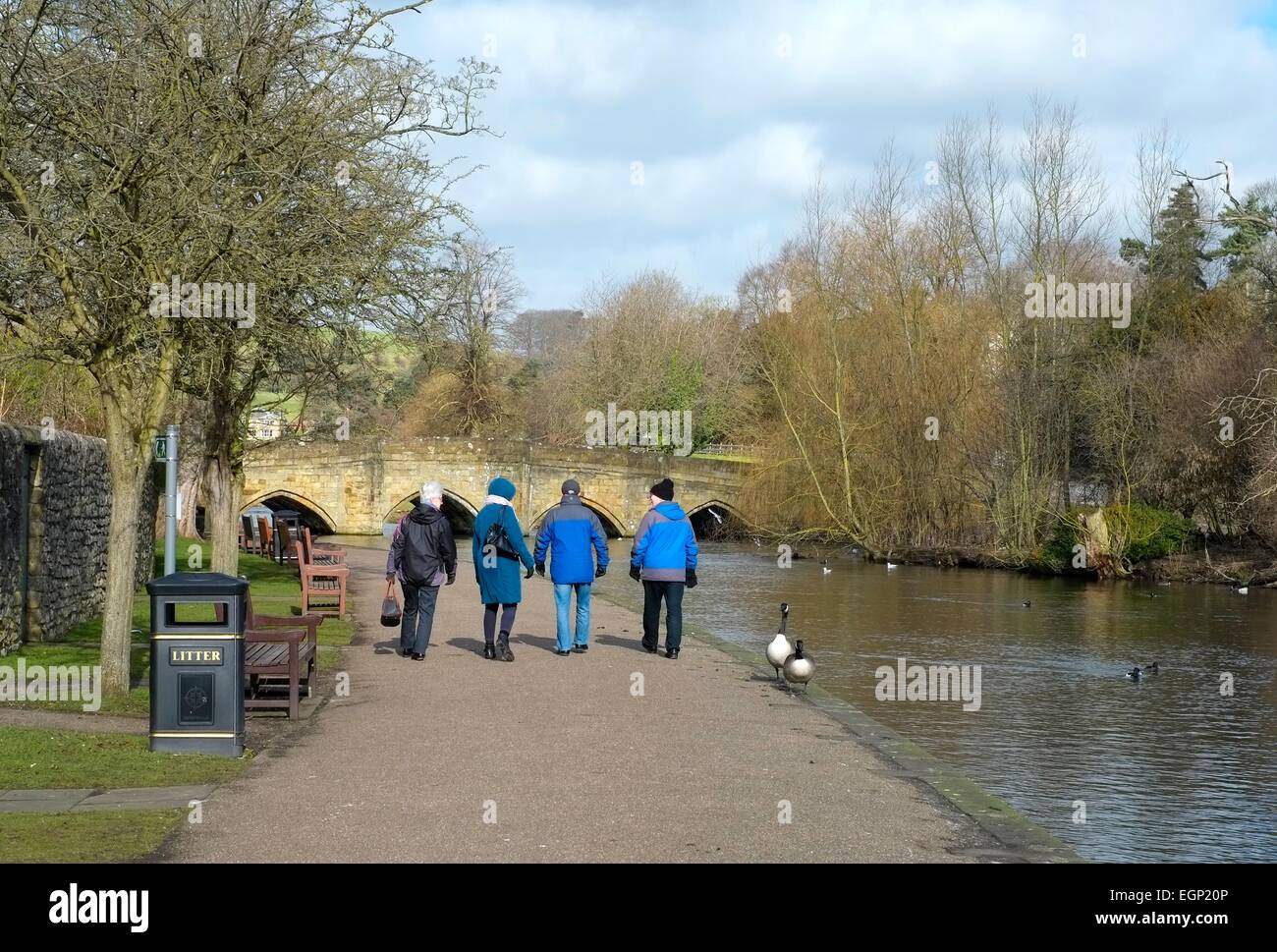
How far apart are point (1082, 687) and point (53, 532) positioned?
11.7m

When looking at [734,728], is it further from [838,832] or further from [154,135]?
[154,135]

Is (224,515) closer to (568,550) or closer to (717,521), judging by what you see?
(568,550)

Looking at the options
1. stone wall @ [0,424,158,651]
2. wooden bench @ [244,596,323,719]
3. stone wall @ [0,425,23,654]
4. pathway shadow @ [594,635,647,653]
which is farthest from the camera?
pathway shadow @ [594,635,647,653]

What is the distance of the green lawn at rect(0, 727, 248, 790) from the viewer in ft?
28.6

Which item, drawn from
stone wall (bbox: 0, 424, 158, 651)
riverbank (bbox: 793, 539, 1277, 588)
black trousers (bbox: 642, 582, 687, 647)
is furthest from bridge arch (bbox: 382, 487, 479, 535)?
black trousers (bbox: 642, 582, 687, 647)

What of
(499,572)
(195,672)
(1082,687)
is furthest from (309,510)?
(195,672)

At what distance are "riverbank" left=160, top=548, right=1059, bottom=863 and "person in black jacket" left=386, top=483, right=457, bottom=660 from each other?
0.97 metres

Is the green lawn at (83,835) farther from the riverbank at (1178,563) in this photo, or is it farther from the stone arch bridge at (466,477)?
the stone arch bridge at (466,477)

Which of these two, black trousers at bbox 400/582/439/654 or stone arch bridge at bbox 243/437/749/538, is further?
stone arch bridge at bbox 243/437/749/538

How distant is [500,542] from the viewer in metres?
15.3

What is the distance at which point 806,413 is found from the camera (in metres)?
44.7

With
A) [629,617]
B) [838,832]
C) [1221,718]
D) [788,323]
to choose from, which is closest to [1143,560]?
[788,323]

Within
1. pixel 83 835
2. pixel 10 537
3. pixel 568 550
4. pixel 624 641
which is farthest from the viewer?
pixel 624 641

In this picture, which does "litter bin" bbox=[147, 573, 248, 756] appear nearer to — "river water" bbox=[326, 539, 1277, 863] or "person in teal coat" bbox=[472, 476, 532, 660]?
"river water" bbox=[326, 539, 1277, 863]
